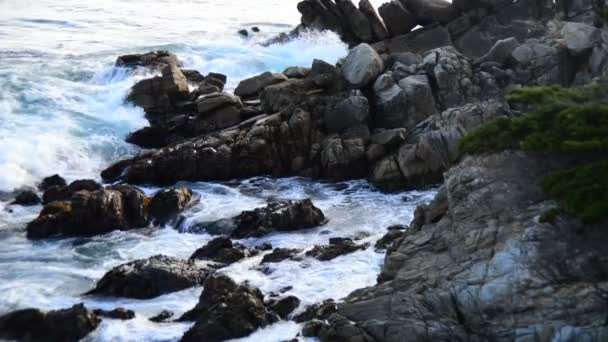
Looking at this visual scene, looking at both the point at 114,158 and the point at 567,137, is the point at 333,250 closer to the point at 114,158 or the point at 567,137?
the point at 567,137

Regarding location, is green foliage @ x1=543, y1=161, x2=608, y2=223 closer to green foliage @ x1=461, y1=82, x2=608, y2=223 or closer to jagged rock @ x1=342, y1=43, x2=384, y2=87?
green foliage @ x1=461, y1=82, x2=608, y2=223

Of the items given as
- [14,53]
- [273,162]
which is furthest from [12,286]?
[14,53]

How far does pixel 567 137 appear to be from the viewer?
15.6m

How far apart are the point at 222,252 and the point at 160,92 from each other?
14.9 metres

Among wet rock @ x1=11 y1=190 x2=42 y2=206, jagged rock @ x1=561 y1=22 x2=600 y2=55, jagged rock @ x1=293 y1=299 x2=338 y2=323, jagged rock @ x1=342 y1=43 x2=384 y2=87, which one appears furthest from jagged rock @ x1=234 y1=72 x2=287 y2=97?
jagged rock @ x1=293 y1=299 x2=338 y2=323

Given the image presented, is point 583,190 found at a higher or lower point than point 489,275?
higher

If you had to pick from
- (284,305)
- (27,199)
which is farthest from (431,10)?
(284,305)

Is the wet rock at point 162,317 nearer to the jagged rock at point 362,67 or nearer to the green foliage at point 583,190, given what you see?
the green foliage at point 583,190

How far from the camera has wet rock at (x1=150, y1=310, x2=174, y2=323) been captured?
1708 cm

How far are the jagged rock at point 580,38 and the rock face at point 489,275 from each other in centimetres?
1342

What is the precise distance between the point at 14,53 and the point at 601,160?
33.9 meters

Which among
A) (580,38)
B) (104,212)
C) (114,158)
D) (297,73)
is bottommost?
(104,212)

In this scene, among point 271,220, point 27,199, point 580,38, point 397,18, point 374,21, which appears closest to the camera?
point 271,220

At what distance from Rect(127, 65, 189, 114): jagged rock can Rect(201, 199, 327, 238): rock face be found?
11.3 metres
